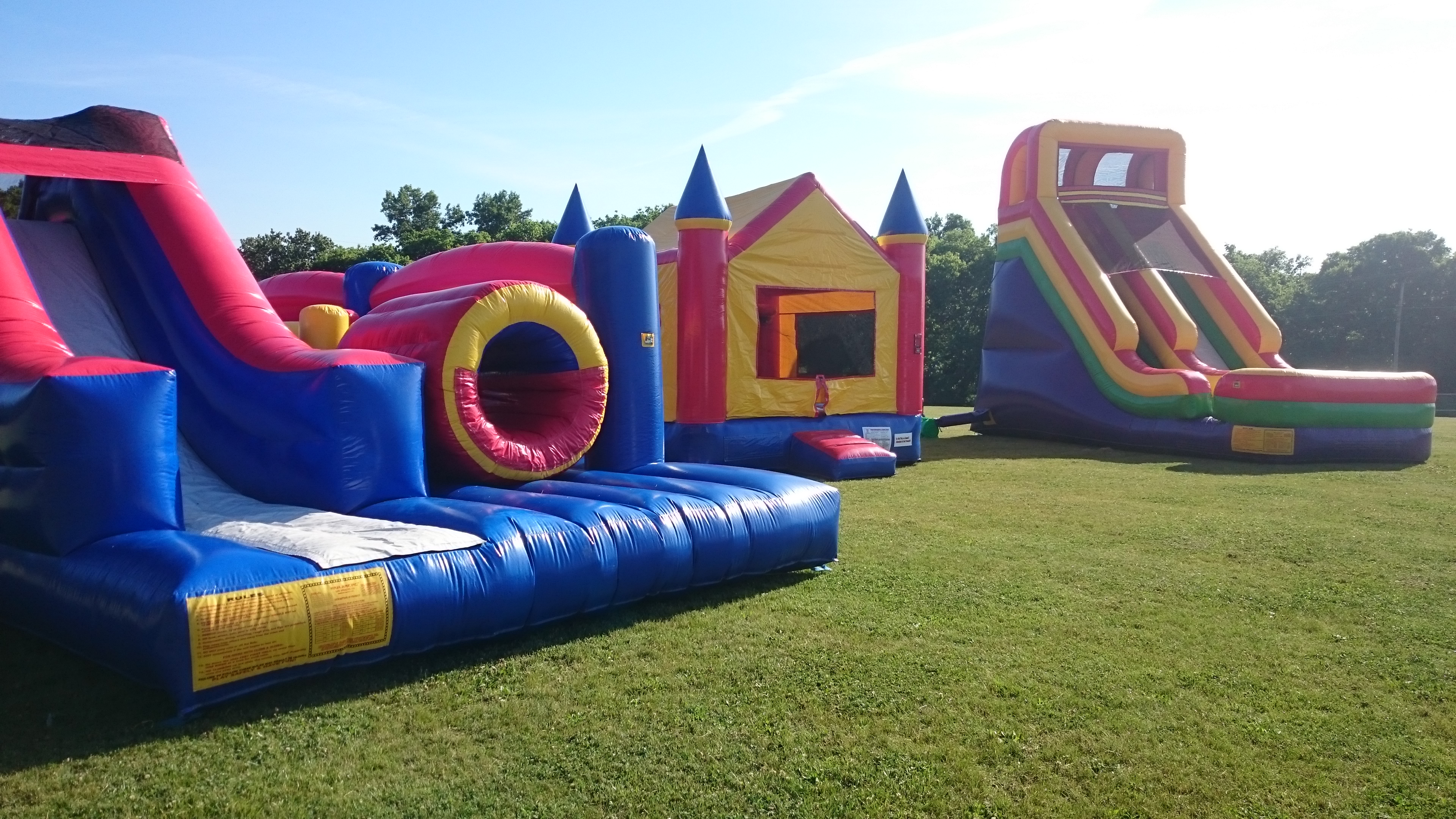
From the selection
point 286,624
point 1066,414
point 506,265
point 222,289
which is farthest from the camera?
point 1066,414

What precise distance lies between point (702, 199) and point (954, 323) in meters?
18.9

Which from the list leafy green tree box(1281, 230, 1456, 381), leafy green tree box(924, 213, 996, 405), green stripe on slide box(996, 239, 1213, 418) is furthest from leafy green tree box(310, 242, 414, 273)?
leafy green tree box(1281, 230, 1456, 381)

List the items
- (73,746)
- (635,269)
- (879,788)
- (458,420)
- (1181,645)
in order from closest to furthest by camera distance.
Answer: (879,788)
(73,746)
(1181,645)
(458,420)
(635,269)

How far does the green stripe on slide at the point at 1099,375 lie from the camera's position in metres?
10.1

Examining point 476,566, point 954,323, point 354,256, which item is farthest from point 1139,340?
point 354,256

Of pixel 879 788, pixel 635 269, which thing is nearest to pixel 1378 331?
pixel 635 269

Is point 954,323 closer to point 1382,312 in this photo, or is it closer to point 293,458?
point 1382,312

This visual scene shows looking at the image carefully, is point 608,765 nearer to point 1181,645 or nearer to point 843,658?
point 843,658

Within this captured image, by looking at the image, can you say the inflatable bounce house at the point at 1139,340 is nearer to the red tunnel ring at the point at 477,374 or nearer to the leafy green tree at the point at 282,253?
the red tunnel ring at the point at 477,374

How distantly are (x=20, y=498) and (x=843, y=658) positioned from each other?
10.0 feet

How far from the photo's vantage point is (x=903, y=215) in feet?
31.6

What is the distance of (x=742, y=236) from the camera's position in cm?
872

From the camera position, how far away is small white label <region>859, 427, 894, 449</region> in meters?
9.38

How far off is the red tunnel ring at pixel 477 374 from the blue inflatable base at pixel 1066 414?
7383 millimetres
